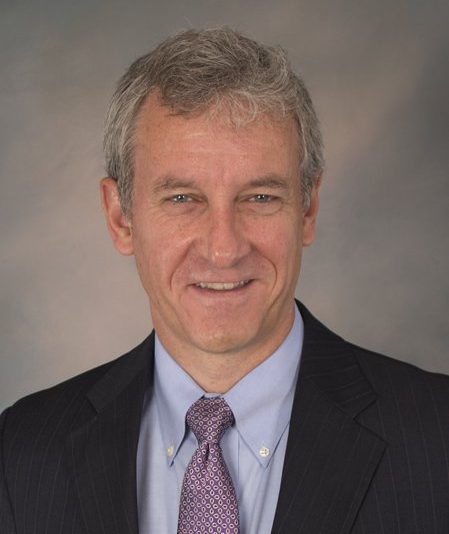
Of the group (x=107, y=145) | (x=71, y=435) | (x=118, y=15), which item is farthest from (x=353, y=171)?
(x=71, y=435)

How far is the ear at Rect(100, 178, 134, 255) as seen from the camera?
13.3 ft

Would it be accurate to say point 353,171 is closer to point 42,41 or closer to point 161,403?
point 42,41

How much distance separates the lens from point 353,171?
557 centimetres

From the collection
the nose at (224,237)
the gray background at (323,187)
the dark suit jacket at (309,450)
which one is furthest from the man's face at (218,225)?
the gray background at (323,187)

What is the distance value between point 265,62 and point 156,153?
463 millimetres

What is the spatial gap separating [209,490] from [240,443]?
207 mm

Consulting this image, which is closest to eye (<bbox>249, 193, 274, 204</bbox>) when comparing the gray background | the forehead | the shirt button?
the forehead

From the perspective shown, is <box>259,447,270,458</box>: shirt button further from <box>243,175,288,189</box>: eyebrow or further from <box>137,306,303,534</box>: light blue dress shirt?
<box>243,175,288,189</box>: eyebrow

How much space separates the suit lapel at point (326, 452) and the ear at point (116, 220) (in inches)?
29.5

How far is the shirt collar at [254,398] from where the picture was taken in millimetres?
3705

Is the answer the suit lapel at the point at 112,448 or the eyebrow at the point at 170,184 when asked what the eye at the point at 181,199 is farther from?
the suit lapel at the point at 112,448

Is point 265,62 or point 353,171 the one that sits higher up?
point 353,171

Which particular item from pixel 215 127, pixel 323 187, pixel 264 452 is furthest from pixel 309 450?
pixel 323 187

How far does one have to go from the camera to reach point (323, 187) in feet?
18.3
